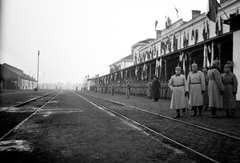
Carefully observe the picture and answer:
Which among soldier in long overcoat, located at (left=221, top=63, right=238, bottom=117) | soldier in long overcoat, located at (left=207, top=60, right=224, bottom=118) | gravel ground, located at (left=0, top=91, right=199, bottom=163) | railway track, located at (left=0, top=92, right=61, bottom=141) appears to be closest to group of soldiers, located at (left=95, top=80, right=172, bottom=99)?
soldier in long overcoat, located at (left=221, top=63, right=238, bottom=117)

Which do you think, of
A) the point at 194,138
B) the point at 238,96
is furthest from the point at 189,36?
A: the point at 194,138

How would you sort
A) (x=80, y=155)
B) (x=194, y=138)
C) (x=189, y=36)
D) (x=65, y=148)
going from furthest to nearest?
(x=189, y=36) < (x=194, y=138) < (x=65, y=148) < (x=80, y=155)

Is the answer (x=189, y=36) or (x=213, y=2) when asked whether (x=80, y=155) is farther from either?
(x=189, y=36)

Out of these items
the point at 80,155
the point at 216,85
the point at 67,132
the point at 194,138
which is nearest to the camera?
the point at 80,155

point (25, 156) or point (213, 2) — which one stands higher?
point (213, 2)

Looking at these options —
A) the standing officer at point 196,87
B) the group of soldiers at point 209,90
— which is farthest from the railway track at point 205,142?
the standing officer at point 196,87

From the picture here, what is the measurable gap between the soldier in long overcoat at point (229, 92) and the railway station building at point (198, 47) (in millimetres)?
5431

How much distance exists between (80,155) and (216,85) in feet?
18.6

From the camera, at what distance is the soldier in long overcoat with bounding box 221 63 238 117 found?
704 centimetres

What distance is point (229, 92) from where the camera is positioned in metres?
7.20

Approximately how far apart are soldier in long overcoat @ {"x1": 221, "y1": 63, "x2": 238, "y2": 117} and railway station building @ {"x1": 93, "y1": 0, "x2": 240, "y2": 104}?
17.8 feet

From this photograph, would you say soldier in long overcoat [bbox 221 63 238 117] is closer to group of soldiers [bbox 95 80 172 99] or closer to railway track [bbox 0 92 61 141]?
railway track [bbox 0 92 61 141]

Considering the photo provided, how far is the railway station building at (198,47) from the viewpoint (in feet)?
41.0

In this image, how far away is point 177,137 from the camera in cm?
415
